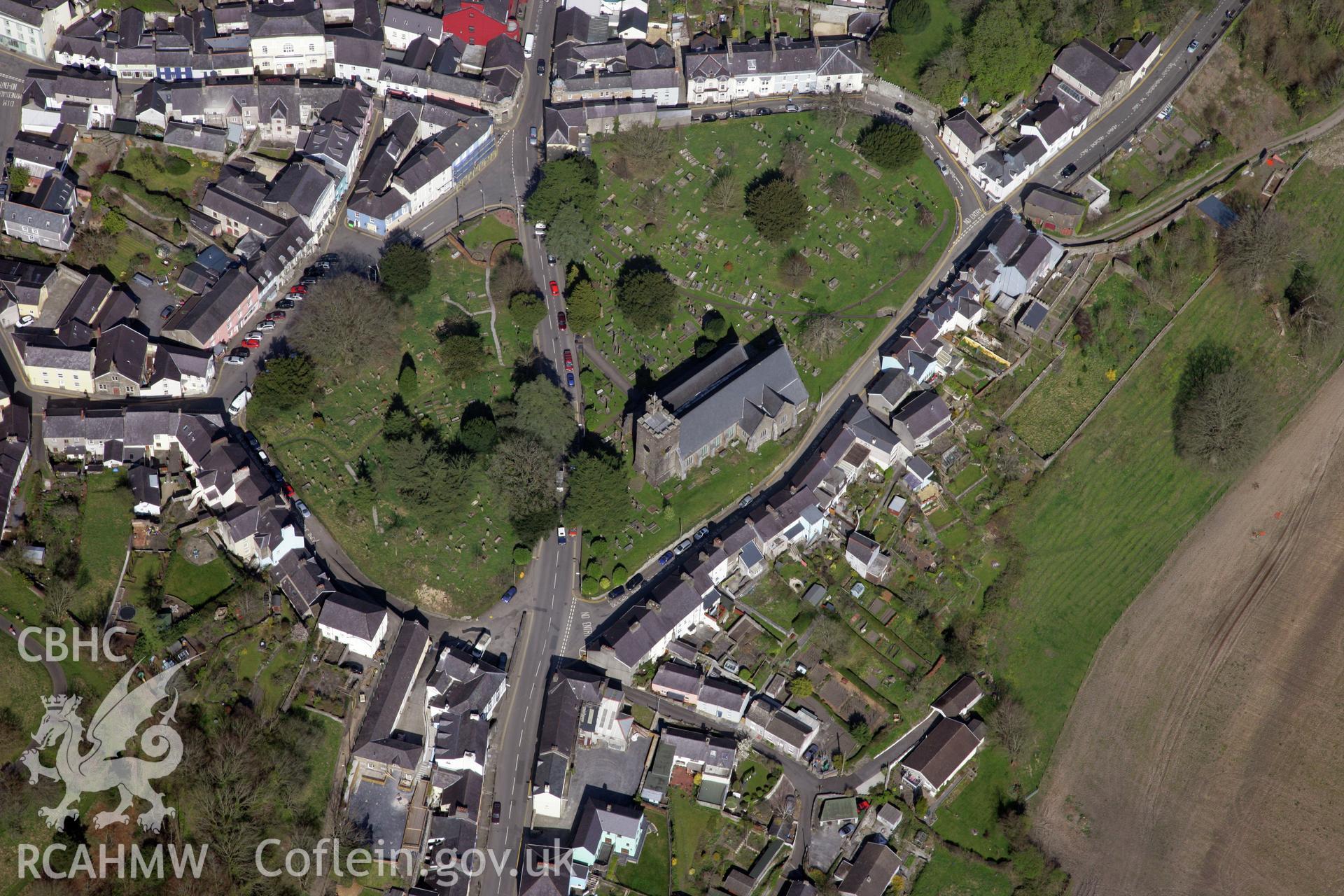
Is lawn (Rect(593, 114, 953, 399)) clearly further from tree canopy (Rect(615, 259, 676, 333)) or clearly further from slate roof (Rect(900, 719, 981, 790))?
slate roof (Rect(900, 719, 981, 790))

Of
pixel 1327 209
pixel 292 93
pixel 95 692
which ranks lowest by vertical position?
pixel 95 692

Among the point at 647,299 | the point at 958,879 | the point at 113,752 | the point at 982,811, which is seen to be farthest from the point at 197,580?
the point at 982,811

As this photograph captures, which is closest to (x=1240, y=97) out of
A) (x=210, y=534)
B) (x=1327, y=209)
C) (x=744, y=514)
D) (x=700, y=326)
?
(x=1327, y=209)

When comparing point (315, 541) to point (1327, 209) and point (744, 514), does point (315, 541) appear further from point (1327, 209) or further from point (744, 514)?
point (1327, 209)

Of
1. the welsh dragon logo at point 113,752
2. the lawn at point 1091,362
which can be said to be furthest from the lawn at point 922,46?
the welsh dragon logo at point 113,752

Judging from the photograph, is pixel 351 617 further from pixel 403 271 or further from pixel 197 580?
pixel 403 271

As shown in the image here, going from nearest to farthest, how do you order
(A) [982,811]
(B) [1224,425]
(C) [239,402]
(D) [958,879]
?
1. (D) [958,879]
2. (A) [982,811]
3. (C) [239,402]
4. (B) [1224,425]
